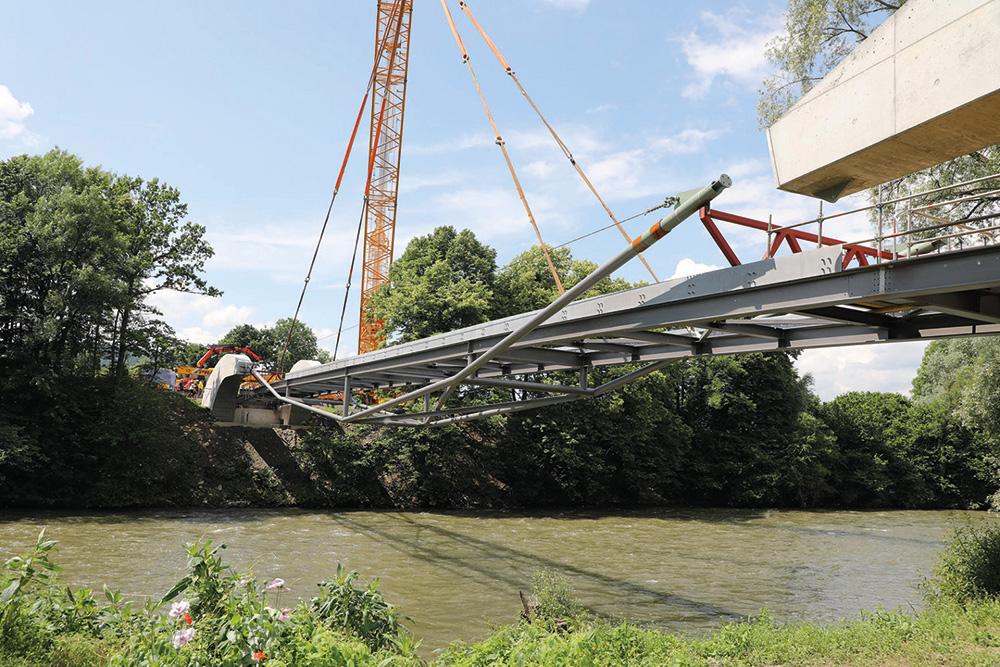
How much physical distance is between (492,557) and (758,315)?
13.2 meters

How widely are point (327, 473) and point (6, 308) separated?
45.8 ft

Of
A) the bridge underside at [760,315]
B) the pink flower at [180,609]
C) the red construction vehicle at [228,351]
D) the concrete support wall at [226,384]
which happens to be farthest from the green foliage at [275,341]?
the pink flower at [180,609]

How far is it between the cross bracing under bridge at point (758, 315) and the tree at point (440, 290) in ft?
49.4

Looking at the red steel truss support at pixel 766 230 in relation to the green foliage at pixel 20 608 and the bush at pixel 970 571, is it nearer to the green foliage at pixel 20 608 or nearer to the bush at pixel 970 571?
the bush at pixel 970 571

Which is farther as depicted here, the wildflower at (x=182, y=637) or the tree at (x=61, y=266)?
the tree at (x=61, y=266)

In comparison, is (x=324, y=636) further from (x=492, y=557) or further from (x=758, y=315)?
(x=492, y=557)

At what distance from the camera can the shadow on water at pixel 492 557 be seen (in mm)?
14211

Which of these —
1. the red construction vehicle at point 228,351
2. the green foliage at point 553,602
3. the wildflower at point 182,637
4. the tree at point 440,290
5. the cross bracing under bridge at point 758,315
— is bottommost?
the green foliage at point 553,602

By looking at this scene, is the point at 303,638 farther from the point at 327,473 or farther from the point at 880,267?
the point at 327,473

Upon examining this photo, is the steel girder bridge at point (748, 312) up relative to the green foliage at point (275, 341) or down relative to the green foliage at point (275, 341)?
down

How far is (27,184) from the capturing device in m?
27.8

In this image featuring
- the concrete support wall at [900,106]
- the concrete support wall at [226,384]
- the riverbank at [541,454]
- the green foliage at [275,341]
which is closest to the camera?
→ the concrete support wall at [900,106]

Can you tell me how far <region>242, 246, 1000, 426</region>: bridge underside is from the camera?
7.24m

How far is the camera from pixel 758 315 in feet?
28.9
